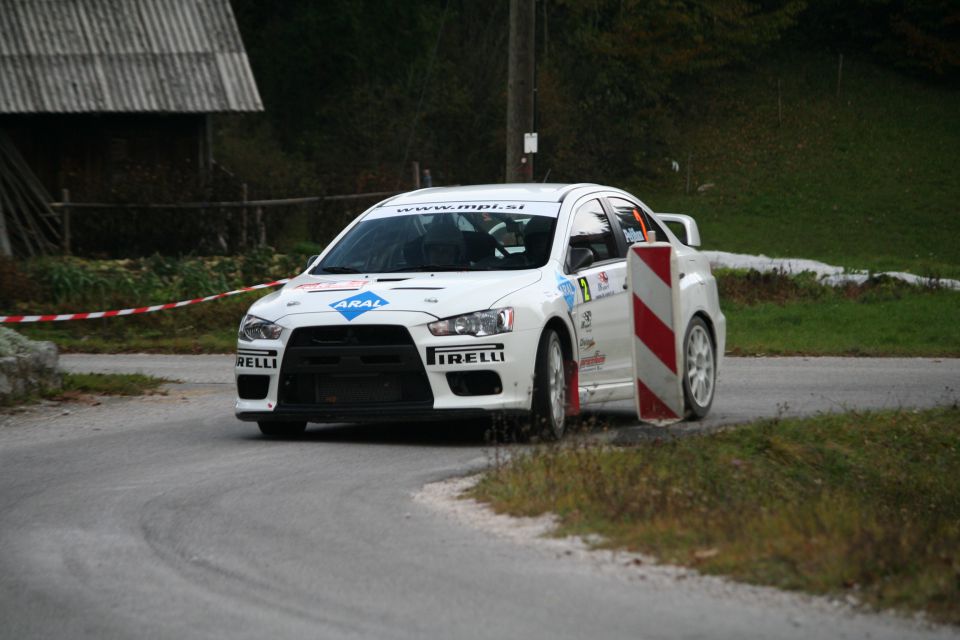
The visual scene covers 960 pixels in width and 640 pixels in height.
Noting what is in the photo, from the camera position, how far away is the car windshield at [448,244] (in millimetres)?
11016

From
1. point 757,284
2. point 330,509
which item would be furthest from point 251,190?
point 330,509

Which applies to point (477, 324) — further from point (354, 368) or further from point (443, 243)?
point (443, 243)

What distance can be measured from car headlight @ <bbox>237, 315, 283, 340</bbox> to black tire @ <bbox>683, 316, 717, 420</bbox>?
121 inches

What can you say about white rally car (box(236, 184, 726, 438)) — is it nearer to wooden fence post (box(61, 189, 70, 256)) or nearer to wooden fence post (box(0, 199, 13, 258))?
wooden fence post (box(0, 199, 13, 258))

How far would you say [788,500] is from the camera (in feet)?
27.2

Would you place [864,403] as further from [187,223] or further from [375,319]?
[187,223]

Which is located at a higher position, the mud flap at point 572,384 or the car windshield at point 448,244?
the car windshield at point 448,244

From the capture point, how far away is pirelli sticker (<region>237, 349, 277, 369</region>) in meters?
10.3

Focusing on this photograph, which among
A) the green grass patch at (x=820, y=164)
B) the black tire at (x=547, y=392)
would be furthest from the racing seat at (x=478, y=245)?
the green grass patch at (x=820, y=164)

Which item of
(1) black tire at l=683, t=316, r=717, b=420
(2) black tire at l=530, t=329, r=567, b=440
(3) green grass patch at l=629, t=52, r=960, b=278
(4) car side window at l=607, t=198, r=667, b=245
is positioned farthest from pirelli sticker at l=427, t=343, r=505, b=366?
(3) green grass patch at l=629, t=52, r=960, b=278

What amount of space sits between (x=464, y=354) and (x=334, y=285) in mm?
1221

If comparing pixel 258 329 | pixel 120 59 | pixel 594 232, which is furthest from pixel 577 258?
pixel 120 59

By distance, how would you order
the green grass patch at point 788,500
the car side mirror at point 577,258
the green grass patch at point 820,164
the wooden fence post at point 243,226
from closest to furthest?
the green grass patch at point 788,500, the car side mirror at point 577,258, the wooden fence post at point 243,226, the green grass patch at point 820,164

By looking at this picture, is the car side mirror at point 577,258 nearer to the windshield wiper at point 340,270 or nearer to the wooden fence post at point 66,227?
the windshield wiper at point 340,270
